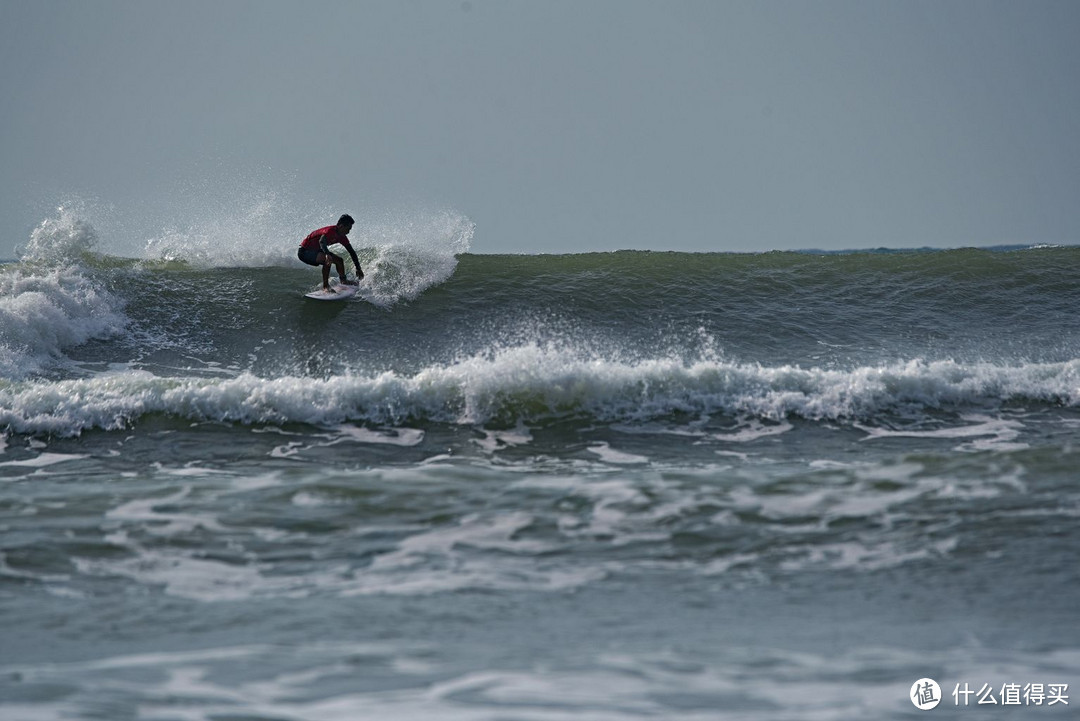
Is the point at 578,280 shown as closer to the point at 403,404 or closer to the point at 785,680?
the point at 403,404

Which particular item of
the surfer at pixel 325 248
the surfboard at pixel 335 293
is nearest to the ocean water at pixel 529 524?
the surfboard at pixel 335 293

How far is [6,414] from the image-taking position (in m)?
9.11

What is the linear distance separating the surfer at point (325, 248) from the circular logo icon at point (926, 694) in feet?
37.5

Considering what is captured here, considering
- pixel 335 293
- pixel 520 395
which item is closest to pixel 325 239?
pixel 335 293

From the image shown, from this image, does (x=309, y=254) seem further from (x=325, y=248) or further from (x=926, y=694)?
(x=926, y=694)

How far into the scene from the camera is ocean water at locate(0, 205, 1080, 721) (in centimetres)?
373

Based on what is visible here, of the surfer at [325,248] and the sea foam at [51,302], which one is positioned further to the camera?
the surfer at [325,248]

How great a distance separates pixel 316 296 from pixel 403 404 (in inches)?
229

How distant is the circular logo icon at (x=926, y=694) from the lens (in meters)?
3.49

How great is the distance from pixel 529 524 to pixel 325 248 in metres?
9.56

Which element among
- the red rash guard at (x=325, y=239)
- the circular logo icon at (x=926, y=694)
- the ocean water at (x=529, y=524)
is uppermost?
the red rash guard at (x=325, y=239)

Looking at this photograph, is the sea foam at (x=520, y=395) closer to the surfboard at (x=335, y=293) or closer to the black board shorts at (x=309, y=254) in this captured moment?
the black board shorts at (x=309, y=254)

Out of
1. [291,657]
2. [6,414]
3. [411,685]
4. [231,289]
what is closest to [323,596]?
[291,657]

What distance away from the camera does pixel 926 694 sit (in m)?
3.56
